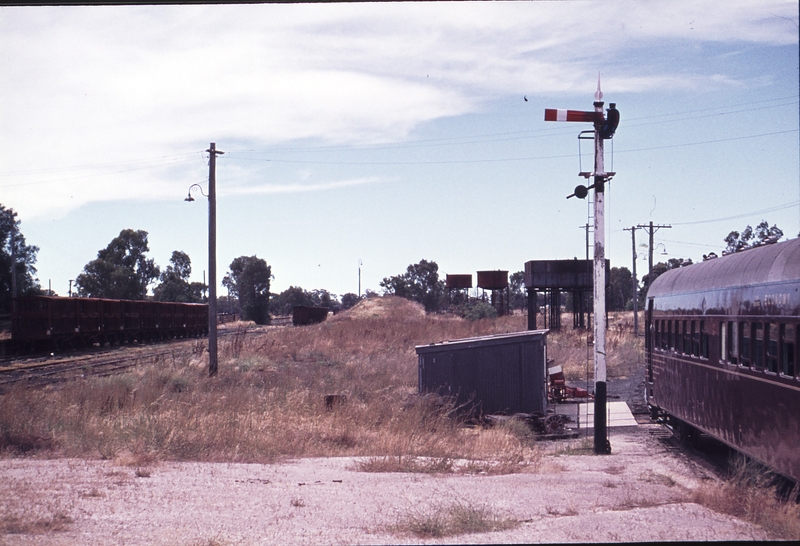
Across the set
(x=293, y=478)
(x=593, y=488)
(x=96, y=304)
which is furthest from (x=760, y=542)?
(x=96, y=304)

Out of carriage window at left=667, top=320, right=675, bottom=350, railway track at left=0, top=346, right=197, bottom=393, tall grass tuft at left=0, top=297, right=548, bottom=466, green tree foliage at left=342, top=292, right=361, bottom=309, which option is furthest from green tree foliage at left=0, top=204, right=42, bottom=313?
green tree foliage at left=342, top=292, right=361, bottom=309

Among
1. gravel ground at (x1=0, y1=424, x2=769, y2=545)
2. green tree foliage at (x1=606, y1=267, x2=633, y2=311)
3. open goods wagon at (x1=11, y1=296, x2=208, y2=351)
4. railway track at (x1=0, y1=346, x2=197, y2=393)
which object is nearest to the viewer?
gravel ground at (x1=0, y1=424, x2=769, y2=545)

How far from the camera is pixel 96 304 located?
4244 cm

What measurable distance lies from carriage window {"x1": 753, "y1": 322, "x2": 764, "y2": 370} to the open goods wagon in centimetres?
3532

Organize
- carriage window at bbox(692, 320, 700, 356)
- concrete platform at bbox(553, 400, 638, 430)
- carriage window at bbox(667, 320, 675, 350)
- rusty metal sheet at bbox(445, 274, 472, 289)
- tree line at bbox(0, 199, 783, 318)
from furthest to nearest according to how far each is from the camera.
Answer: rusty metal sheet at bbox(445, 274, 472, 289)
tree line at bbox(0, 199, 783, 318)
concrete platform at bbox(553, 400, 638, 430)
carriage window at bbox(667, 320, 675, 350)
carriage window at bbox(692, 320, 700, 356)

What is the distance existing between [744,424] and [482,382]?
8.24 meters

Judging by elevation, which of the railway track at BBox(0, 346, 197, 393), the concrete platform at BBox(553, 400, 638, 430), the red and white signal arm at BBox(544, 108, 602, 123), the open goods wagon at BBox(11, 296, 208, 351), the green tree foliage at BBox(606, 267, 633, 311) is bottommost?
the concrete platform at BBox(553, 400, 638, 430)

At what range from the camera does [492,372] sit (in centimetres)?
1733

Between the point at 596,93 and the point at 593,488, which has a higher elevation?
the point at 596,93

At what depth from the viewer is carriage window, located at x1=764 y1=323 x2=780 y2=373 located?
331 inches

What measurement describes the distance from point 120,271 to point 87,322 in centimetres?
2793

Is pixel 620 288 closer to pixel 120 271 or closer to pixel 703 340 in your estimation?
pixel 120 271

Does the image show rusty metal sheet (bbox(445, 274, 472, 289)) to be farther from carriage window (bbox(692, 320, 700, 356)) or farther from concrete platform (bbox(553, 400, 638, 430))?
carriage window (bbox(692, 320, 700, 356))

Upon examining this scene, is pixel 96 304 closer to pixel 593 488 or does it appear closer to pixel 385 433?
pixel 385 433
